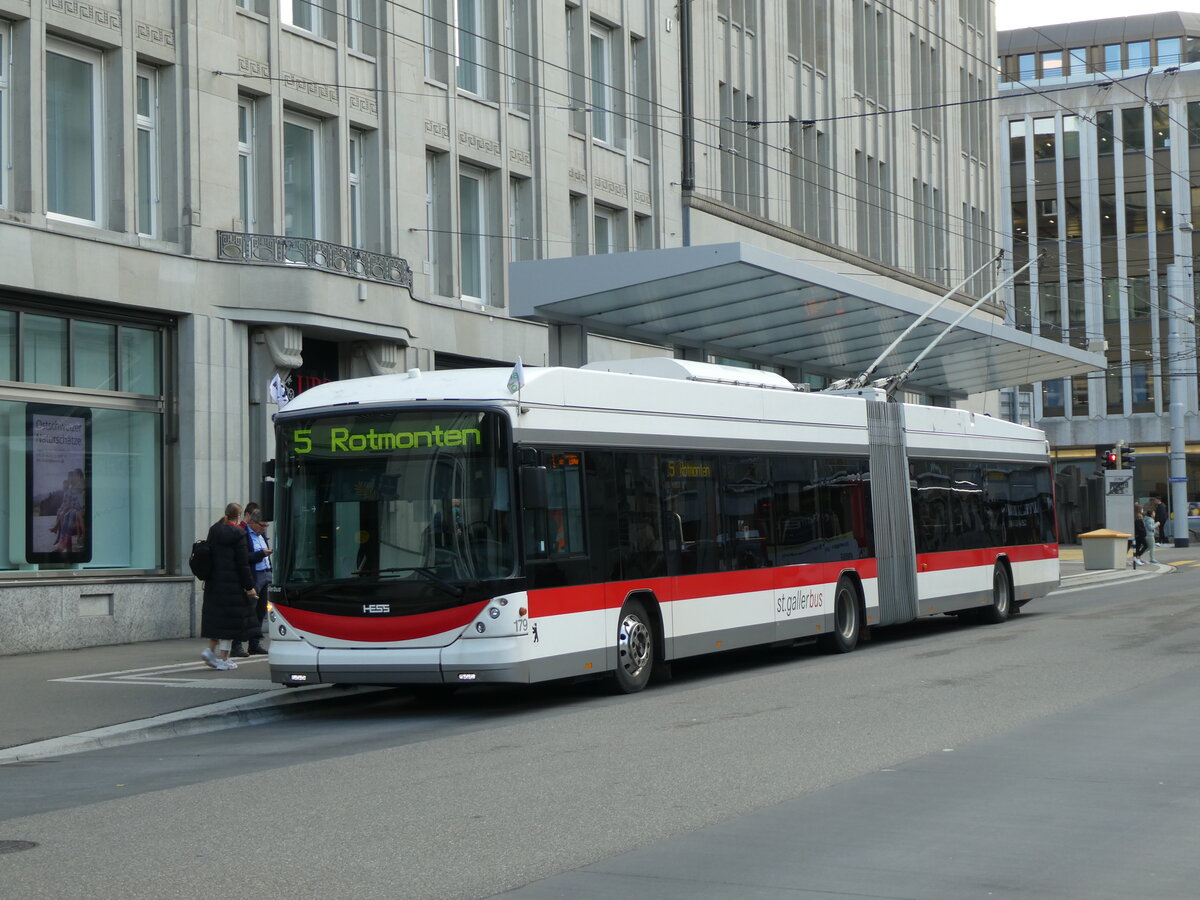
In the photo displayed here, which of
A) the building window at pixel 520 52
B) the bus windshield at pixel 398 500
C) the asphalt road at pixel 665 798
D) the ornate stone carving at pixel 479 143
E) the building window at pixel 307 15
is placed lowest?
the asphalt road at pixel 665 798

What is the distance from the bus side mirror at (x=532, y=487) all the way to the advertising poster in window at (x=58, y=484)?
9446 mm

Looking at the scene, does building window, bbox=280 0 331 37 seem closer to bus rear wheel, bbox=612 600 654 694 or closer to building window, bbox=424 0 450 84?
building window, bbox=424 0 450 84

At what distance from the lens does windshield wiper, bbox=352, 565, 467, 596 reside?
1291 cm

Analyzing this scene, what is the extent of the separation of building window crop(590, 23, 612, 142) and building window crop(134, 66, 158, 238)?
36.8 feet

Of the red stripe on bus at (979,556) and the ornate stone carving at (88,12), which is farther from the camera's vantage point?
the red stripe on bus at (979,556)

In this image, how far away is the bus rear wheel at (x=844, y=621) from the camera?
18.3 metres

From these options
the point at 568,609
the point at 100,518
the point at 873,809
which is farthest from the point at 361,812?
the point at 100,518

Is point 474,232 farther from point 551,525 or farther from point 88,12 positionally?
point 551,525

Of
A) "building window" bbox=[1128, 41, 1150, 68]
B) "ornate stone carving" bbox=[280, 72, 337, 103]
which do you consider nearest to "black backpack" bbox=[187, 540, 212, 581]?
"ornate stone carving" bbox=[280, 72, 337, 103]

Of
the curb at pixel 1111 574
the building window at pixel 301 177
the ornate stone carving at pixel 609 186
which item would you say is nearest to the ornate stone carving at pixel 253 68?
the building window at pixel 301 177

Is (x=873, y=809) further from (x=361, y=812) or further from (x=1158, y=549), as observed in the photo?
(x=1158, y=549)

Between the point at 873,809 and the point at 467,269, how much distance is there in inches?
814

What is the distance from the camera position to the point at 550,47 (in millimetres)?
29359

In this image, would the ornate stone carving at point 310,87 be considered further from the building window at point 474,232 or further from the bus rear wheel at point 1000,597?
the bus rear wheel at point 1000,597
